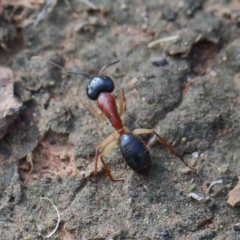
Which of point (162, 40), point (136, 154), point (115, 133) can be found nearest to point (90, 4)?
point (162, 40)

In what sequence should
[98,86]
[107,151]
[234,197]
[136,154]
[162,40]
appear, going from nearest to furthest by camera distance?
1. [234,197]
2. [136,154]
3. [107,151]
4. [98,86]
5. [162,40]

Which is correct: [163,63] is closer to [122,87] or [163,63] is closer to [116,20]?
[122,87]

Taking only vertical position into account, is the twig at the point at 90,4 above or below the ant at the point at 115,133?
above

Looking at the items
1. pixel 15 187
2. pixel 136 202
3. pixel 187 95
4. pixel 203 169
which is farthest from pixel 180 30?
pixel 15 187

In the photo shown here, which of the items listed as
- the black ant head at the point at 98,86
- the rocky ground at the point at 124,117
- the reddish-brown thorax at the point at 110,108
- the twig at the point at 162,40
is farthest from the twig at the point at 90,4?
the reddish-brown thorax at the point at 110,108

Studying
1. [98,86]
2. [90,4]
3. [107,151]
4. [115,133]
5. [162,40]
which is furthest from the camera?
[90,4]

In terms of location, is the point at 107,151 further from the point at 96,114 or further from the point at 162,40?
the point at 162,40

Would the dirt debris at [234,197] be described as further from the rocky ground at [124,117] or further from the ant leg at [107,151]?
the ant leg at [107,151]
